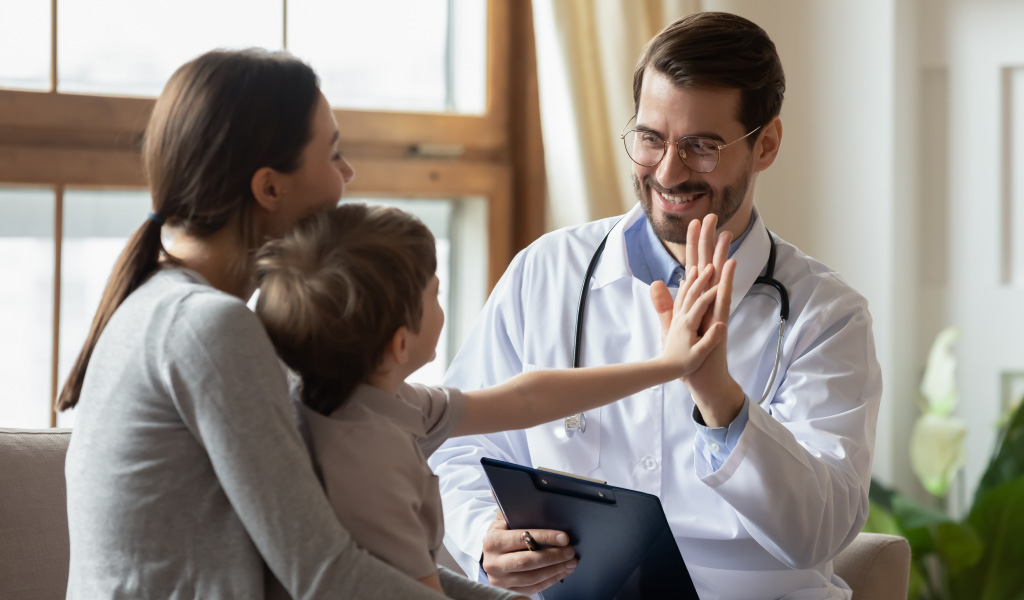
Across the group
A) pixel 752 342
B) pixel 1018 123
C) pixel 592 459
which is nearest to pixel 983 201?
pixel 1018 123

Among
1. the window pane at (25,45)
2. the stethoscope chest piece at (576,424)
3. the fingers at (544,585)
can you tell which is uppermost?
the window pane at (25,45)

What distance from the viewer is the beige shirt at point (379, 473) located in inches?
38.8

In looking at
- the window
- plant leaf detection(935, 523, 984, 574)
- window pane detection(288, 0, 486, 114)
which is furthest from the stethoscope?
plant leaf detection(935, 523, 984, 574)

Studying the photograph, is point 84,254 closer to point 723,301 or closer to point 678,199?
point 678,199

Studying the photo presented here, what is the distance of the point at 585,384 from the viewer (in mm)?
1188

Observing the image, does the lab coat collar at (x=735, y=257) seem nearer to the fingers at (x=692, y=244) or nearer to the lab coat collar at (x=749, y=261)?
the lab coat collar at (x=749, y=261)

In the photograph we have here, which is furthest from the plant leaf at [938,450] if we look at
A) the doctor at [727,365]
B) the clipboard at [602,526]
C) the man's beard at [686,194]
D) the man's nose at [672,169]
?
the clipboard at [602,526]

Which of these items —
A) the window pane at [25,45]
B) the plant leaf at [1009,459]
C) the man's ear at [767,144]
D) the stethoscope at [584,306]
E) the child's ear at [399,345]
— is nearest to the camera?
the child's ear at [399,345]

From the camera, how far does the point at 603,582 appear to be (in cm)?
139

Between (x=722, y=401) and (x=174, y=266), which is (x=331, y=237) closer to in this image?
(x=174, y=266)

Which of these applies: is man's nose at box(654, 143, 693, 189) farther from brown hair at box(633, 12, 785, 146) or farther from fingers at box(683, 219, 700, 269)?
fingers at box(683, 219, 700, 269)

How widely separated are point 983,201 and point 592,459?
163 cm

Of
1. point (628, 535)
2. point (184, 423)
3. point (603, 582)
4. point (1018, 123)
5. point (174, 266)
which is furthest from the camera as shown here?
point (1018, 123)

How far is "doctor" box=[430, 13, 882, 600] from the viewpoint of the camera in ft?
4.59
